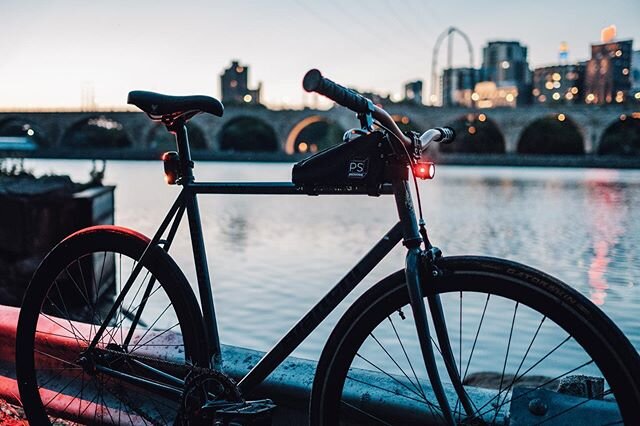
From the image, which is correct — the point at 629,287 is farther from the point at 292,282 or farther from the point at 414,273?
the point at 414,273

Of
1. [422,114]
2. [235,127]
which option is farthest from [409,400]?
[235,127]

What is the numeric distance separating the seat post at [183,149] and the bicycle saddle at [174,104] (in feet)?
0.17

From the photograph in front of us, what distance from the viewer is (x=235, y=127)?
2958 inches

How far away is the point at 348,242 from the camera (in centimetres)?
1320

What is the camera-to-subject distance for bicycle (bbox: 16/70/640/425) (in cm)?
139

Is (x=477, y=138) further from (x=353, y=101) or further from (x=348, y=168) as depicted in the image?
(x=353, y=101)

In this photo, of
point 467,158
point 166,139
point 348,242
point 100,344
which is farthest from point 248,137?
point 100,344

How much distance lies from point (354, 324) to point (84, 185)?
28.3ft

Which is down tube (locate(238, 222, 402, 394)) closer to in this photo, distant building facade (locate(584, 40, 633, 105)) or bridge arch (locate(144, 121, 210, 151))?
bridge arch (locate(144, 121, 210, 151))

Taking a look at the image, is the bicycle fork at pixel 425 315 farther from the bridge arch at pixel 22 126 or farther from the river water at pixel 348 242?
the bridge arch at pixel 22 126

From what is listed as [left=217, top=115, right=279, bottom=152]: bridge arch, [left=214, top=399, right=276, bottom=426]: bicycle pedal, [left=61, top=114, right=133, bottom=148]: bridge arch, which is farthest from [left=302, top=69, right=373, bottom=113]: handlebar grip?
[left=61, top=114, right=133, bottom=148]: bridge arch

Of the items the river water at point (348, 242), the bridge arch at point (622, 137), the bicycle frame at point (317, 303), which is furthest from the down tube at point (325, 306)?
the bridge arch at point (622, 137)

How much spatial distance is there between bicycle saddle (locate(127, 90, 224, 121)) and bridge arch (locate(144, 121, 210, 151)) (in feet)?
220

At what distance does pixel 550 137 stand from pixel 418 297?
65.7 metres
